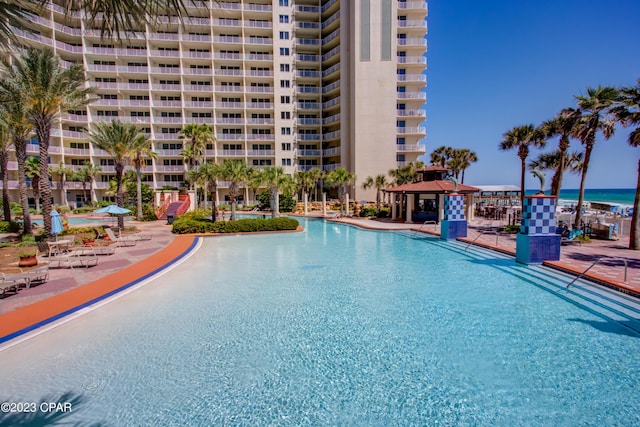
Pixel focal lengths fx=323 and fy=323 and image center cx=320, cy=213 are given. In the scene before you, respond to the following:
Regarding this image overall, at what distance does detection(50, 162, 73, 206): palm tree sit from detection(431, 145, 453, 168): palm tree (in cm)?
5112

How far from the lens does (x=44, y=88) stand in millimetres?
16641

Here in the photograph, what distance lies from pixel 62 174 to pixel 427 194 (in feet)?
159

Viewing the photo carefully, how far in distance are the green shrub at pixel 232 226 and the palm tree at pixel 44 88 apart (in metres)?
7.45

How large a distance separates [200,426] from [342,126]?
48833mm

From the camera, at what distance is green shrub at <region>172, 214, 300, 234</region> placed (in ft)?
75.6

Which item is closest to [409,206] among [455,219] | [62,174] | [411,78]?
[455,219]

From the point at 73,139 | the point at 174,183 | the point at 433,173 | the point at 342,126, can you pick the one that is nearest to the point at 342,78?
the point at 342,126

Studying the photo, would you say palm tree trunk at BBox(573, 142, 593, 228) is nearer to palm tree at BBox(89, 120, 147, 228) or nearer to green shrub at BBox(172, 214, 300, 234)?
green shrub at BBox(172, 214, 300, 234)

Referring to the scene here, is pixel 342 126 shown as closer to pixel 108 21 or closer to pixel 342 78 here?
pixel 342 78

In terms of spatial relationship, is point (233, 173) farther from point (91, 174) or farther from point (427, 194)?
point (91, 174)

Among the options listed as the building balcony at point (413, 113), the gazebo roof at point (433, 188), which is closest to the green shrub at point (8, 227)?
the gazebo roof at point (433, 188)

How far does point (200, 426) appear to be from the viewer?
4.80 metres

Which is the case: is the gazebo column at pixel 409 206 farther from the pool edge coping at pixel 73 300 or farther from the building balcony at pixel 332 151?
the building balcony at pixel 332 151

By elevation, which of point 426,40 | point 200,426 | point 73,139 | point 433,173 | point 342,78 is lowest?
point 200,426
